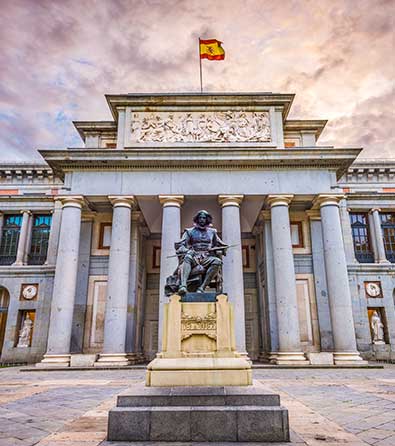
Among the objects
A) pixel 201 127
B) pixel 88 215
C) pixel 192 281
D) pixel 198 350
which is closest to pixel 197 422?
pixel 198 350

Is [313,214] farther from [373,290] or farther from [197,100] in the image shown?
[197,100]

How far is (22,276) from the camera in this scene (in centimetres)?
2741

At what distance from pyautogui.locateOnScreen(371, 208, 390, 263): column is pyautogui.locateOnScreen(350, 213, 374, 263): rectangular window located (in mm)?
675

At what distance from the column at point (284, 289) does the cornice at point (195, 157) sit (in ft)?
8.15

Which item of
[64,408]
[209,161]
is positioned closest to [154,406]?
[64,408]

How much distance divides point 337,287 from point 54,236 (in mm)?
20486

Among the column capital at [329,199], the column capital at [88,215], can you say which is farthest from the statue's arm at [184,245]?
the column capital at [88,215]

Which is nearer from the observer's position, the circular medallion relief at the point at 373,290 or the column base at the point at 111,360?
the column base at the point at 111,360

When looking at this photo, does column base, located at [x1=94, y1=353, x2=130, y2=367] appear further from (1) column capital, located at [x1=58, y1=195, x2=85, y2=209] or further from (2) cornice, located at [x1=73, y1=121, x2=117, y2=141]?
(2) cornice, located at [x1=73, y1=121, x2=117, y2=141]

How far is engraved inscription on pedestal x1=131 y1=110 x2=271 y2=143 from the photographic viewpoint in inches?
960

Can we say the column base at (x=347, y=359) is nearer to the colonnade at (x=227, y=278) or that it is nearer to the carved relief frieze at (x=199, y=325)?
the colonnade at (x=227, y=278)

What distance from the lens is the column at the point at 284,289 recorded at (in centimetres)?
2045

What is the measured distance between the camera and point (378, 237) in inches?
1113

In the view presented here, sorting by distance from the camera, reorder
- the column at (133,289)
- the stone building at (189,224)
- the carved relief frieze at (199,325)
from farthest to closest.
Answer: the column at (133,289), the stone building at (189,224), the carved relief frieze at (199,325)
